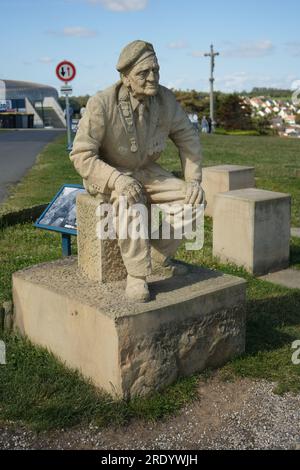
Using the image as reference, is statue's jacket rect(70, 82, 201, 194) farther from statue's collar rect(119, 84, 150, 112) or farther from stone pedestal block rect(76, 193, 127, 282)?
stone pedestal block rect(76, 193, 127, 282)

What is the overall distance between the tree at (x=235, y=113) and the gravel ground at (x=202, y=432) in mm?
36316

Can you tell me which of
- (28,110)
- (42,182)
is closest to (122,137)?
(42,182)

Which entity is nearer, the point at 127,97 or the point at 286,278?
the point at 127,97

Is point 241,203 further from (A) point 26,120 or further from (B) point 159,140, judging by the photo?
(A) point 26,120

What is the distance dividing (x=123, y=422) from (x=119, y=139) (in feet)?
5.68

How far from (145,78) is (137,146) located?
0.45 m

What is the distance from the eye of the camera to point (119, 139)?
3607 millimetres

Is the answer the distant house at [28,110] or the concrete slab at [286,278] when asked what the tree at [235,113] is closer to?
the distant house at [28,110]

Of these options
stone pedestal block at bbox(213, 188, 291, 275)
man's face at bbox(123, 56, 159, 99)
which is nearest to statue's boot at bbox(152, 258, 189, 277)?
man's face at bbox(123, 56, 159, 99)

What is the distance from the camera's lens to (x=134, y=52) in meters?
3.37

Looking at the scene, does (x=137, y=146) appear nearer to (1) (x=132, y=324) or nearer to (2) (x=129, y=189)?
(2) (x=129, y=189)

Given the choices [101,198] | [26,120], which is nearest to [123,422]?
[101,198]

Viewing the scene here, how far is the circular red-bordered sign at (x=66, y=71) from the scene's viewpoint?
49.2 ft

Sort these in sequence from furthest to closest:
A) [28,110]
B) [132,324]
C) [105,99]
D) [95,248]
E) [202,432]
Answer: [28,110]
[95,248]
[105,99]
[132,324]
[202,432]
